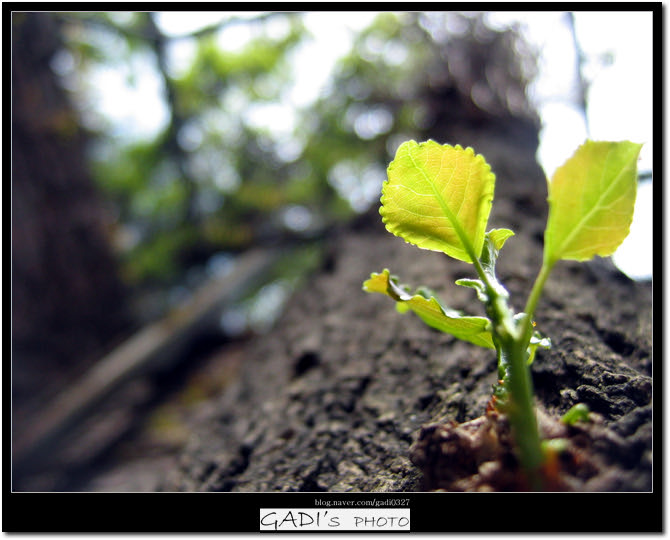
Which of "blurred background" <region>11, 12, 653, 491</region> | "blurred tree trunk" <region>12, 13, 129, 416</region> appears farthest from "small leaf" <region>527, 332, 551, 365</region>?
"blurred tree trunk" <region>12, 13, 129, 416</region>

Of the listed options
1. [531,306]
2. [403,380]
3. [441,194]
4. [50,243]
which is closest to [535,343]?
[531,306]

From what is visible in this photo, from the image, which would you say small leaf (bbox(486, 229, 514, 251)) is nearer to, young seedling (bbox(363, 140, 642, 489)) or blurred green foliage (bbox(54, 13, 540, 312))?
young seedling (bbox(363, 140, 642, 489))

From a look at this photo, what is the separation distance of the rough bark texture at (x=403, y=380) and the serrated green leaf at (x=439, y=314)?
134 mm

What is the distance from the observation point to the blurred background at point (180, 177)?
158cm

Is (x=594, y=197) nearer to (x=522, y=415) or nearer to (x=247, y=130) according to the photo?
(x=522, y=415)

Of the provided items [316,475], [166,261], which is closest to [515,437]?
[316,475]

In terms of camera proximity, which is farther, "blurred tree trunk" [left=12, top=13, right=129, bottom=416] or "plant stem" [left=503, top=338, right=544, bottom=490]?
"blurred tree trunk" [left=12, top=13, right=129, bottom=416]

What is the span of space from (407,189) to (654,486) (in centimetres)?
41

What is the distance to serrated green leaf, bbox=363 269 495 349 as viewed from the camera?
17.4 inches

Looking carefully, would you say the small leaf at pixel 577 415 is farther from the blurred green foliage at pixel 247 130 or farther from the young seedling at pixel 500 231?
the blurred green foliage at pixel 247 130

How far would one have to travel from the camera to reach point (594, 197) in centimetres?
40

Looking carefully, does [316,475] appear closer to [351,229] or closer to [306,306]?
[306,306]

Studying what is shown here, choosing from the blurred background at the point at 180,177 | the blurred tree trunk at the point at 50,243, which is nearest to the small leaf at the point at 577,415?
the blurred background at the point at 180,177

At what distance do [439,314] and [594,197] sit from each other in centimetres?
16
